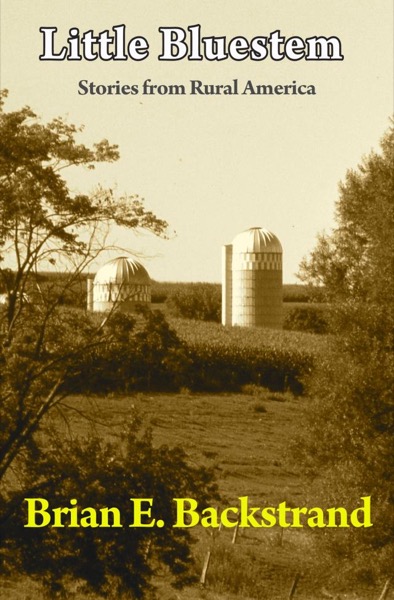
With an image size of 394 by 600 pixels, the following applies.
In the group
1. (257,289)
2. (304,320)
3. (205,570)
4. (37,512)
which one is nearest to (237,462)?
(205,570)

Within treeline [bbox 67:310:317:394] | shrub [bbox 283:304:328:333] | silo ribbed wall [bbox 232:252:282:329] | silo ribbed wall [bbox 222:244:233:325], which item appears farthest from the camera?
shrub [bbox 283:304:328:333]

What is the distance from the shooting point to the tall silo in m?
64.2

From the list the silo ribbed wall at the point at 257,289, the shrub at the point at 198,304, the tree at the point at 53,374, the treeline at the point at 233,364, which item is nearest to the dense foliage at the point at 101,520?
the tree at the point at 53,374

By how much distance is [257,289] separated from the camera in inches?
2562

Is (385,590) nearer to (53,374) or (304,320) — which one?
(53,374)

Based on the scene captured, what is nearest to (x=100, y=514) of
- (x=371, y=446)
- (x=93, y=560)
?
(x=93, y=560)

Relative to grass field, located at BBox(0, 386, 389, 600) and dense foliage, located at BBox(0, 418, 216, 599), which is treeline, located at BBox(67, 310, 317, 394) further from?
dense foliage, located at BBox(0, 418, 216, 599)

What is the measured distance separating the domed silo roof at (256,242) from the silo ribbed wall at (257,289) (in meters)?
0.23

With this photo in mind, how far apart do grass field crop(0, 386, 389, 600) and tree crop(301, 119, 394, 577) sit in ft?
5.54

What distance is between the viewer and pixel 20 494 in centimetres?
1988

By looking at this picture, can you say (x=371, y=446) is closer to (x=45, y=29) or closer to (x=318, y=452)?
(x=318, y=452)

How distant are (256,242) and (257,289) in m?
2.56

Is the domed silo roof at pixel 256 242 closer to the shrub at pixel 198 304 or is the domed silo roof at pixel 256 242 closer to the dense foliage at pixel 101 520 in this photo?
the shrub at pixel 198 304

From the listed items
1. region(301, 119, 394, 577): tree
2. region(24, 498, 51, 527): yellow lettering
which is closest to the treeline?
region(301, 119, 394, 577): tree
